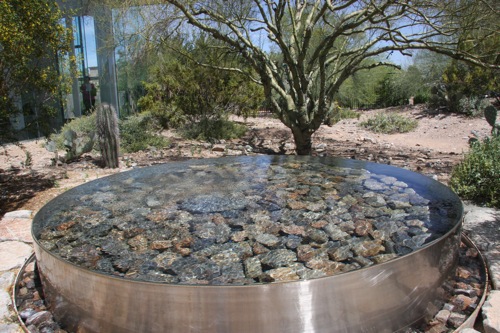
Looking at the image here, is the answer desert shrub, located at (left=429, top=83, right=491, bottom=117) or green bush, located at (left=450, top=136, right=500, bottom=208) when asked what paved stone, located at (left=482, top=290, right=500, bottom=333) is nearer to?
green bush, located at (left=450, top=136, right=500, bottom=208)

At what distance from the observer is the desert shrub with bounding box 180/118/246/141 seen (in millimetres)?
10367

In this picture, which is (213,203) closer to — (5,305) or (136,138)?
(5,305)

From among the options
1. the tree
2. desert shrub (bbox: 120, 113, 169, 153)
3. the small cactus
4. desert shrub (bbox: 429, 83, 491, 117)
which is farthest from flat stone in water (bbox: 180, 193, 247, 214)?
desert shrub (bbox: 429, 83, 491, 117)

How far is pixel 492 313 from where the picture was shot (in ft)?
7.53

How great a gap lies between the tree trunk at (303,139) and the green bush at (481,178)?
301cm

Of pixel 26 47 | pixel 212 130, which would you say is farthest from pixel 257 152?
pixel 26 47

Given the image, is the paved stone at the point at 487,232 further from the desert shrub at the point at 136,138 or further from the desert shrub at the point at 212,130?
the desert shrub at the point at 212,130

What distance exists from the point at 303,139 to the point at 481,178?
3.59 m

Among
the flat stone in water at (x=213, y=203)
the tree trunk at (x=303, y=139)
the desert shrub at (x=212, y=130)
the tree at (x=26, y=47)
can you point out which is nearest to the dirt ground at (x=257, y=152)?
the desert shrub at (x=212, y=130)

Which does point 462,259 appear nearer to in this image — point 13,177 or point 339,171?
point 339,171

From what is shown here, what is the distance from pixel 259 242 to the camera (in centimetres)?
273

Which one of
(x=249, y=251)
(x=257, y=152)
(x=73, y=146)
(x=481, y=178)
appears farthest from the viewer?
(x=257, y=152)

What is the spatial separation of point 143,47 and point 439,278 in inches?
284

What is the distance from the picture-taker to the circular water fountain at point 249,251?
6.24 ft
